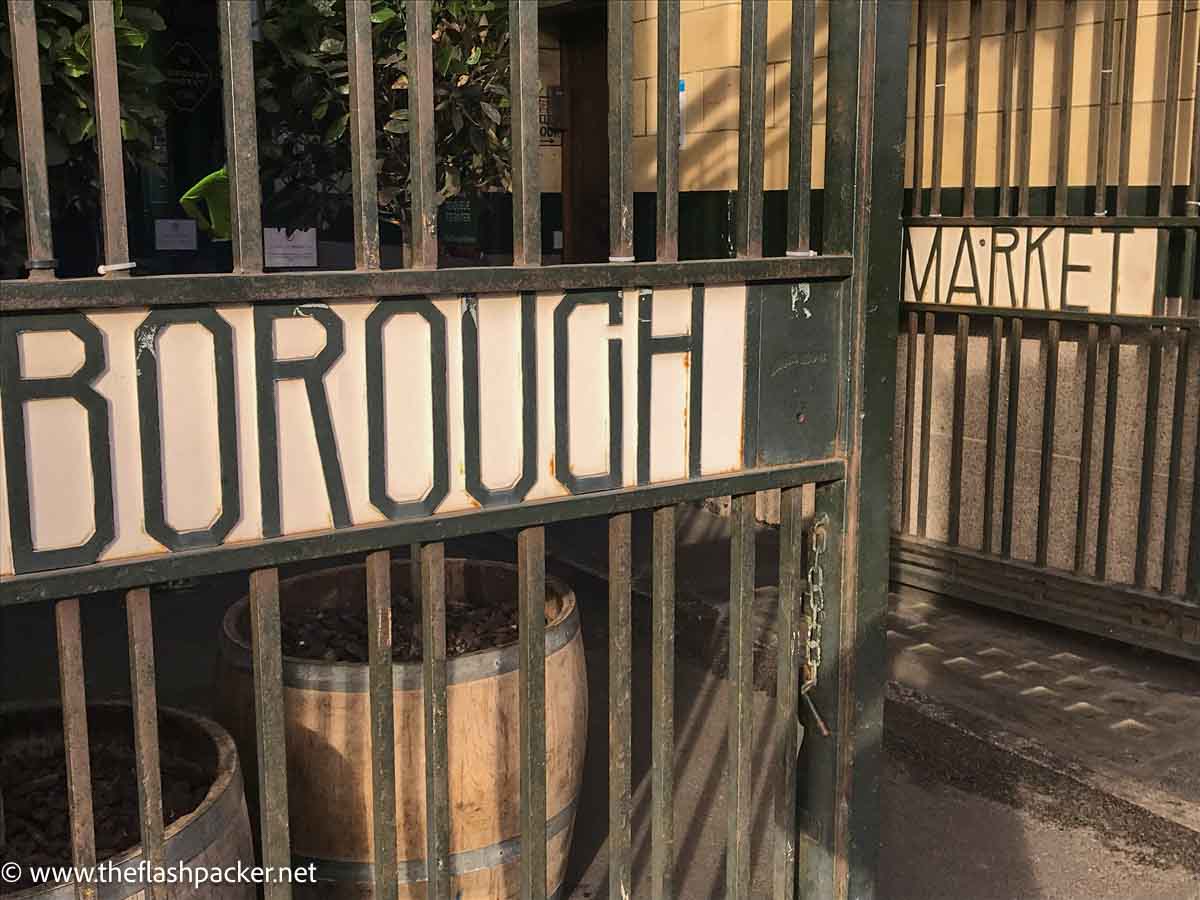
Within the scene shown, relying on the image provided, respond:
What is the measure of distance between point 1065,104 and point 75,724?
174 inches

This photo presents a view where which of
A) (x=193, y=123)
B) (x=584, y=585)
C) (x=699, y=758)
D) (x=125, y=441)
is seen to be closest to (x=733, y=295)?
(x=125, y=441)

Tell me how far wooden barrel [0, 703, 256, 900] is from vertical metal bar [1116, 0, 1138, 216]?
12.5 feet

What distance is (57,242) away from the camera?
550 centimetres

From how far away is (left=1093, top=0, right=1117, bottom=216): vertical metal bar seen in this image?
491cm

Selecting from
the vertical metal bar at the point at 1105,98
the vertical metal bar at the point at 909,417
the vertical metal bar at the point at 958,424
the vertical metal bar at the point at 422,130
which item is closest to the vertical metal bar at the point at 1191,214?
the vertical metal bar at the point at 1105,98

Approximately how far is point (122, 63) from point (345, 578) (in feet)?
4.33

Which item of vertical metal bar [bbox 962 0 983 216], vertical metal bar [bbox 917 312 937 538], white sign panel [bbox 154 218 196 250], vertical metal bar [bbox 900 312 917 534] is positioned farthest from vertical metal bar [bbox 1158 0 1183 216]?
white sign panel [bbox 154 218 196 250]

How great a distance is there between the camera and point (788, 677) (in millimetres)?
2531

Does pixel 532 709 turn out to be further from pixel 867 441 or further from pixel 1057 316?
pixel 1057 316

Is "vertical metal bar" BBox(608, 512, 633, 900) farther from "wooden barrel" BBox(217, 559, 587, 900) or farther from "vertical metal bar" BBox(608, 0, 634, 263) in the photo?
"vertical metal bar" BBox(608, 0, 634, 263)

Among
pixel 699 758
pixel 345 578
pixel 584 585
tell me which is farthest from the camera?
pixel 584 585

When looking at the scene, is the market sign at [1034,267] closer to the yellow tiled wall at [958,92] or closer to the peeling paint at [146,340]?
the yellow tiled wall at [958,92]

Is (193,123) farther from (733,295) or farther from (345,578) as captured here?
(733,295)

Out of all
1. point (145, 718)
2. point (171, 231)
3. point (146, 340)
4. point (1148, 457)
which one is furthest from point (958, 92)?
point (145, 718)
